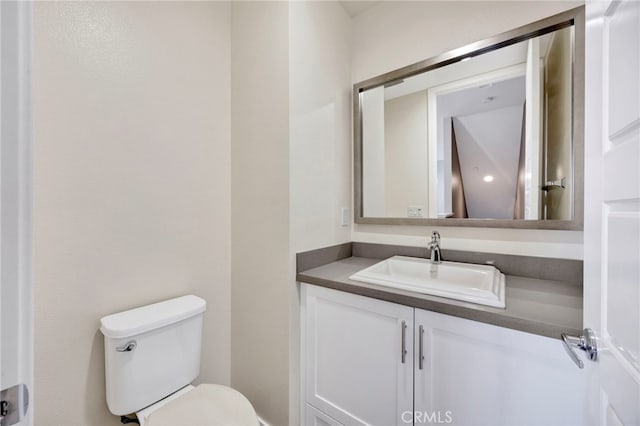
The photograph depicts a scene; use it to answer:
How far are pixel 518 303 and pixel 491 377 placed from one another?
0.26m

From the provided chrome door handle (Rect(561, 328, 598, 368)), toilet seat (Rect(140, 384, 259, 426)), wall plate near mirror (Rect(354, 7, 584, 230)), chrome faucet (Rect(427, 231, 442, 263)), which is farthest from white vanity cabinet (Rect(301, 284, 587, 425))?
wall plate near mirror (Rect(354, 7, 584, 230))

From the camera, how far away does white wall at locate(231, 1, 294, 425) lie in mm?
1293

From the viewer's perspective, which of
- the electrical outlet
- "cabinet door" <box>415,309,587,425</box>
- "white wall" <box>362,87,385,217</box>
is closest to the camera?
"cabinet door" <box>415,309,587,425</box>

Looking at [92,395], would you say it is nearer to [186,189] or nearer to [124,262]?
[124,262]

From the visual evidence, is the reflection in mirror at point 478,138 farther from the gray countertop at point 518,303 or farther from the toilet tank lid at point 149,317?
the toilet tank lid at point 149,317

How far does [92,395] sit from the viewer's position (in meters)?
1.08

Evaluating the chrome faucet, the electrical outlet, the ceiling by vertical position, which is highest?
the ceiling

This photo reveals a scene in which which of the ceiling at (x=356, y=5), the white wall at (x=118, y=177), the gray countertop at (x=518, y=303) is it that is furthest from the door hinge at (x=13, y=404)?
the ceiling at (x=356, y=5)

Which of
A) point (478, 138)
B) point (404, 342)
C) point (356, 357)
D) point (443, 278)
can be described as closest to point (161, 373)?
point (356, 357)

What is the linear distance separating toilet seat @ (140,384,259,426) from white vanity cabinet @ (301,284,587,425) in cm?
37

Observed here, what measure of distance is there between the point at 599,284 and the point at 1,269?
1.13 meters

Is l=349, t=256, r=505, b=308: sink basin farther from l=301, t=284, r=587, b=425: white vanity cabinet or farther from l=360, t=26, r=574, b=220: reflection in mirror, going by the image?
l=360, t=26, r=574, b=220: reflection in mirror

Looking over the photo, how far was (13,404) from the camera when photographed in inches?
14.3

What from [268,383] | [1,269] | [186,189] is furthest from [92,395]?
[1,269]
